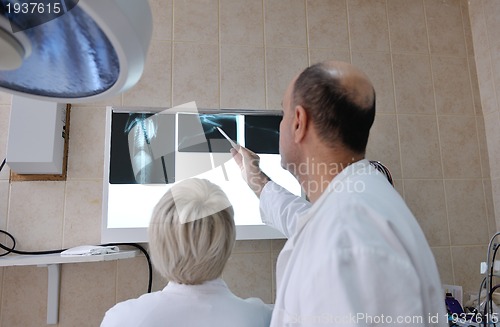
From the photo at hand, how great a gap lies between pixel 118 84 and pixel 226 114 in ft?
4.60

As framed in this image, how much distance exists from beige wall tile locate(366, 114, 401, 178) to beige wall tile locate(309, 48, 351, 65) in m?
0.39

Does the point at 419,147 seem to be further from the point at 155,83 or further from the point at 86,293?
the point at 86,293

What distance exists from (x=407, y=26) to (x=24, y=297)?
2.45m

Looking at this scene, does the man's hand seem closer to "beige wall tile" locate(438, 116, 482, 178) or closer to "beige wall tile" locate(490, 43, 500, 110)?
"beige wall tile" locate(438, 116, 482, 178)

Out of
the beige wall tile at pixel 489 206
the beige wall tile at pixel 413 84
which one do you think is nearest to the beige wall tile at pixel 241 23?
the beige wall tile at pixel 413 84

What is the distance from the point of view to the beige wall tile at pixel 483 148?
209 centimetres

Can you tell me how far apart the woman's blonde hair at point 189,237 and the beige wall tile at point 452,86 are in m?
1.65

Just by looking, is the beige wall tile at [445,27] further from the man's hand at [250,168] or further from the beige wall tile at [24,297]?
the beige wall tile at [24,297]

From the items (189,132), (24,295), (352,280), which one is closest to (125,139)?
(189,132)

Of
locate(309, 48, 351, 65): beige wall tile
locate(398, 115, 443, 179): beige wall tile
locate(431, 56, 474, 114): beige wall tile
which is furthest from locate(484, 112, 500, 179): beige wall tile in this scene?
locate(309, 48, 351, 65): beige wall tile

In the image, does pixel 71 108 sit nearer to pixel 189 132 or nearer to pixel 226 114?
pixel 189 132

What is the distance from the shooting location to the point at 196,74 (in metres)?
1.92

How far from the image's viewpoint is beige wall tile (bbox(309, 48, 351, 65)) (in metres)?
2.04

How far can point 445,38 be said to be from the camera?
7.27 ft
